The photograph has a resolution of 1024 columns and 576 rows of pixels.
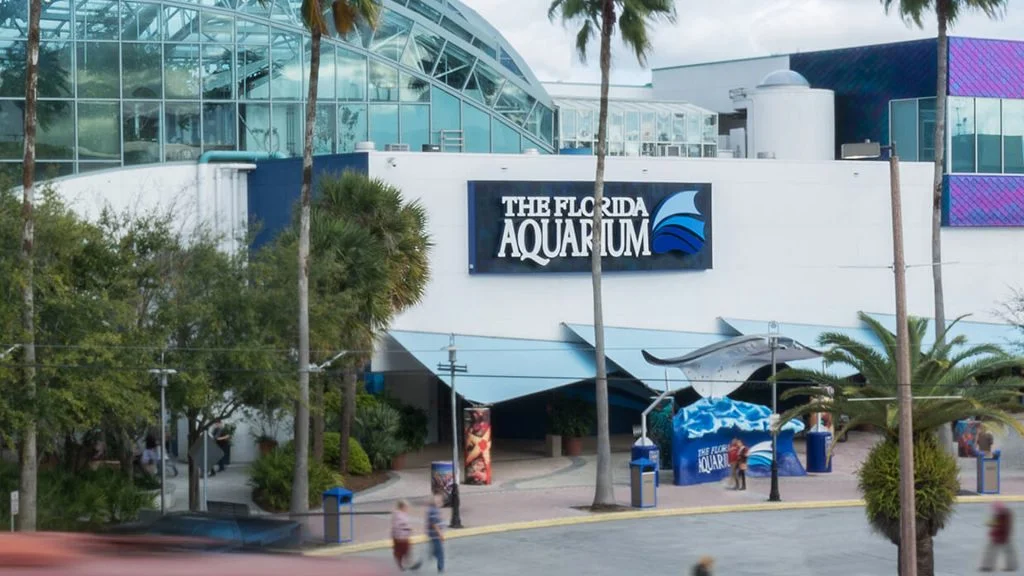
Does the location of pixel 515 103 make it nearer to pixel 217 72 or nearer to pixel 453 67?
pixel 453 67

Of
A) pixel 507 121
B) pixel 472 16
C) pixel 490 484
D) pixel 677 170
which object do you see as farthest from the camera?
pixel 472 16

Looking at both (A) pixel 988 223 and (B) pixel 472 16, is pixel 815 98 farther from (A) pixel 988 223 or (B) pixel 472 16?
(B) pixel 472 16

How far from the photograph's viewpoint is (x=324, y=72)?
50.3 m

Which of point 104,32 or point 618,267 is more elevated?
point 104,32

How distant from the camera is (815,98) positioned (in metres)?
59.4

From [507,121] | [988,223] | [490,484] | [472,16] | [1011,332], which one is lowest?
[490,484]

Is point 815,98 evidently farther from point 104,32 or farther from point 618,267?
point 104,32

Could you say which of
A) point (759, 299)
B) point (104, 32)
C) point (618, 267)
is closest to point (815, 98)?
point (759, 299)

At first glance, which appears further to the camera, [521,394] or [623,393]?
[623,393]

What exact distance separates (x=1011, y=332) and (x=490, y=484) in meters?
22.5

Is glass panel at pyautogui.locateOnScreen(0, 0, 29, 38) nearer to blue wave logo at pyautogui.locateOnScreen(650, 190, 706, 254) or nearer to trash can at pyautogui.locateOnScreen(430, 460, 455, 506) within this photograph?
trash can at pyautogui.locateOnScreen(430, 460, 455, 506)

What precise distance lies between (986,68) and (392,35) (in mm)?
22058

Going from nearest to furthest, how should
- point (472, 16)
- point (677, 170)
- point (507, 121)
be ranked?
point (677, 170), point (507, 121), point (472, 16)

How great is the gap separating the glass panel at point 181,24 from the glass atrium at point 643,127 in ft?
55.6
